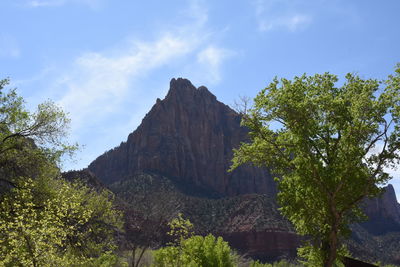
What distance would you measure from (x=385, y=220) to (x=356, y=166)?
647ft

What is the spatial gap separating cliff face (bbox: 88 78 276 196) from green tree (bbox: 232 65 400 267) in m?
138

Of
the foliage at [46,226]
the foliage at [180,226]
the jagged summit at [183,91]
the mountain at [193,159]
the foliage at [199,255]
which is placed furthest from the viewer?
the jagged summit at [183,91]

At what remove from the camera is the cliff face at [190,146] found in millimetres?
169750

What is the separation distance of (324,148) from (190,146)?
162 meters

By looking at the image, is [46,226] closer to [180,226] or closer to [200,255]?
[180,226]

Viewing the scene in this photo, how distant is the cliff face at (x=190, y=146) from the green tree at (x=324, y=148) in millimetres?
138092


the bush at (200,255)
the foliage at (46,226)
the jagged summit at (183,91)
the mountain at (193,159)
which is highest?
the jagged summit at (183,91)

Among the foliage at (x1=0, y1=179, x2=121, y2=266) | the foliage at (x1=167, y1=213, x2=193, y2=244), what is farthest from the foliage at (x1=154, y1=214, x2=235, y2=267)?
the foliage at (x1=0, y1=179, x2=121, y2=266)

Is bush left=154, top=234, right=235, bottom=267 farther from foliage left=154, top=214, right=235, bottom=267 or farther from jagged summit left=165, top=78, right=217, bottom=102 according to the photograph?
jagged summit left=165, top=78, right=217, bottom=102

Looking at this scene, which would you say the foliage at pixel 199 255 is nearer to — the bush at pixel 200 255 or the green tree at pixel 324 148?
the bush at pixel 200 255

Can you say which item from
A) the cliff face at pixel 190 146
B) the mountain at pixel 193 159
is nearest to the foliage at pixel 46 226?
the mountain at pixel 193 159

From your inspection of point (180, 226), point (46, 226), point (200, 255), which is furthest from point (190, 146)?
point (46, 226)

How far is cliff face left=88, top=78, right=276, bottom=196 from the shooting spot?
170 meters

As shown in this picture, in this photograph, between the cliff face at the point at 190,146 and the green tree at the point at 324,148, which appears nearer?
the green tree at the point at 324,148
